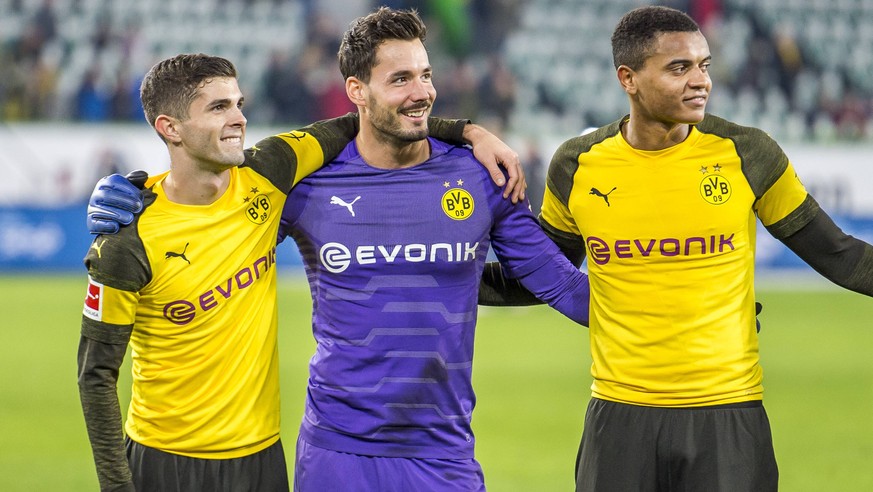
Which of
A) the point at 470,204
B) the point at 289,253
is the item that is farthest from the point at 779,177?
the point at 289,253

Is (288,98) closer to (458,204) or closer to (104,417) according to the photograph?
(458,204)

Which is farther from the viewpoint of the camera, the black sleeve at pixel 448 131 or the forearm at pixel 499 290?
the forearm at pixel 499 290

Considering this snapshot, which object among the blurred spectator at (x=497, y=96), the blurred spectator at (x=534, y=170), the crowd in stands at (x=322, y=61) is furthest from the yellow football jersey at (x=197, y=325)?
the blurred spectator at (x=497, y=96)

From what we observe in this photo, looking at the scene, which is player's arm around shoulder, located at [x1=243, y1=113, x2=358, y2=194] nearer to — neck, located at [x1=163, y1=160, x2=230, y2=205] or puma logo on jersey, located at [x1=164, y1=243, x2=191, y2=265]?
neck, located at [x1=163, y1=160, x2=230, y2=205]

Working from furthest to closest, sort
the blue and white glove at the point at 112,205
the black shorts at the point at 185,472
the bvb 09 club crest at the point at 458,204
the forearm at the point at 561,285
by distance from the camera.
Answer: the forearm at the point at 561,285 < the bvb 09 club crest at the point at 458,204 < the black shorts at the point at 185,472 < the blue and white glove at the point at 112,205

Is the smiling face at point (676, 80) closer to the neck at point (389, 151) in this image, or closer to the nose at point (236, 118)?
the neck at point (389, 151)

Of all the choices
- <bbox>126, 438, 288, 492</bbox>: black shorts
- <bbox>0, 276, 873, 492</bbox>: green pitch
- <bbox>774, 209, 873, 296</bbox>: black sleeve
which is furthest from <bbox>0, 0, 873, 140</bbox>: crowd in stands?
<bbox>126, 438, 288, 492</bbox>: black shorts

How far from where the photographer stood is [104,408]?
12.2 feet

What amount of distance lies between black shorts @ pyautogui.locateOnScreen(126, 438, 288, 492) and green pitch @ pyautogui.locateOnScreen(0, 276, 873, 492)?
3.17 meters

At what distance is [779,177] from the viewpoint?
413 cm

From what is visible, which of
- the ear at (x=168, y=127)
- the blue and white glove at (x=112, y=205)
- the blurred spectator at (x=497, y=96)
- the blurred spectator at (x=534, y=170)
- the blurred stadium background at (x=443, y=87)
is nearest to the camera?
the blue and white glove at (x=112, y=205)

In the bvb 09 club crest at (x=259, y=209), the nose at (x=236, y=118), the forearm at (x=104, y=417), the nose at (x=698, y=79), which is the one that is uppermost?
the nose at (x=698, y=79)

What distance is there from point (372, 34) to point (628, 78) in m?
0.97

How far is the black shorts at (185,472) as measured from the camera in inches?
157
